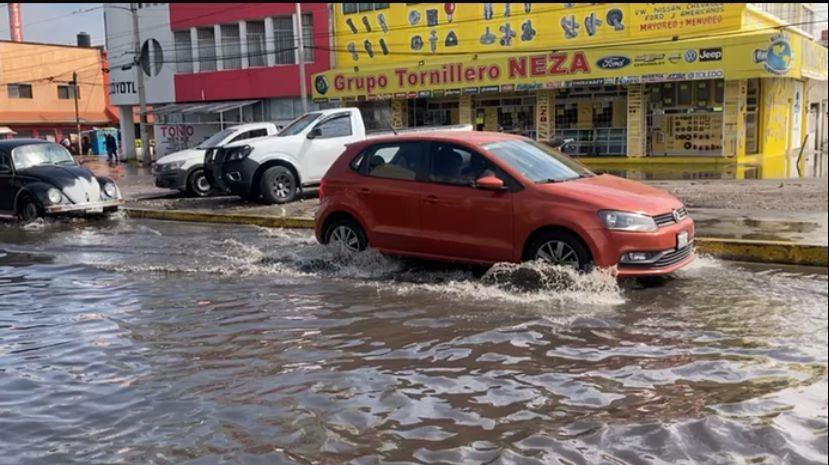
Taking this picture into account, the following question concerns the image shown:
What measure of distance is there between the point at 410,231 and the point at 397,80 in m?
23.8

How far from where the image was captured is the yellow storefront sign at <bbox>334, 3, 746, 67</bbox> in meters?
25.8

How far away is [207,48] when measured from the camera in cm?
4003

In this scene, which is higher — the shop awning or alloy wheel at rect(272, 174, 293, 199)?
the shop awning

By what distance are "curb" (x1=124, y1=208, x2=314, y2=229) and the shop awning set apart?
22.8 m

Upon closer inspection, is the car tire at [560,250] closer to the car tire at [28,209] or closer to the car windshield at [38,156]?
the car tire at [28,209]

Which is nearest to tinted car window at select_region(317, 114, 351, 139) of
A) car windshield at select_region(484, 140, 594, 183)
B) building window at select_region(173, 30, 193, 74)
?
car windshield at select_region(484, 140, 594, 183)

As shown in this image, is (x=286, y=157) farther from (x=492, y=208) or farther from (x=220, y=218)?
(x=492, y=208)

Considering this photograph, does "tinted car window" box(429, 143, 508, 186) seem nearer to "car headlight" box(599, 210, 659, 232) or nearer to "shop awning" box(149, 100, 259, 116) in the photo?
"car headlight" box(599, 210, 659, 232)

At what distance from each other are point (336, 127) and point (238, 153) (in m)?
2.04

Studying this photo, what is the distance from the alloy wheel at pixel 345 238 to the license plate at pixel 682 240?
3.57 m

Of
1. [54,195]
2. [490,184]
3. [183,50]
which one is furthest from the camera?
[183,50]

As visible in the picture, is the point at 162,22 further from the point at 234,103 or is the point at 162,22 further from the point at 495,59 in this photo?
the point at 495,59

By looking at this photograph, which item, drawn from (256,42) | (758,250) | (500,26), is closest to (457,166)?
(758,250)

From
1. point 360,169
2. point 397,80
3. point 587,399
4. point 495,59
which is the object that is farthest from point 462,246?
point 397,80
